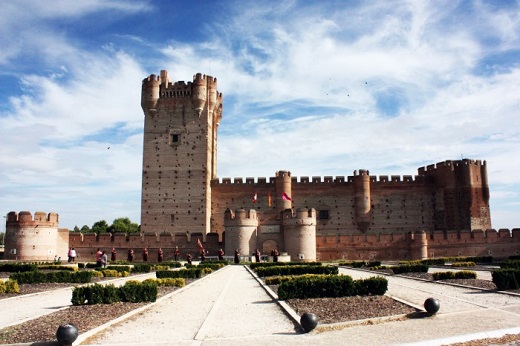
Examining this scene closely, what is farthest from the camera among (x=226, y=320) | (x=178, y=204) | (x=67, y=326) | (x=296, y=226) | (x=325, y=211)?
(x=325, y=211)

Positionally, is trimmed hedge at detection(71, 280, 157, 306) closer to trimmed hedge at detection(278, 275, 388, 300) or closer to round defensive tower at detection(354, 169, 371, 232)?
trimmed hedge at detection(278, 275, 388, 300)

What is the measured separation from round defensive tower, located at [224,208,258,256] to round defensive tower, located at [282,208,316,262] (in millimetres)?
2479

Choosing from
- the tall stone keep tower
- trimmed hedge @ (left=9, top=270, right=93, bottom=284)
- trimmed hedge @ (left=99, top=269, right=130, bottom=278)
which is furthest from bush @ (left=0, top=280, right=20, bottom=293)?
the tall stone keep tower

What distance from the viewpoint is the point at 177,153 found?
145 feet

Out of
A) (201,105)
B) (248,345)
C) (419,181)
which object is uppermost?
(201,105)

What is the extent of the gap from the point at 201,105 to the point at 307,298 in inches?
1376

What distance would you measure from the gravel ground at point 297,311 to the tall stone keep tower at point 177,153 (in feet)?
106

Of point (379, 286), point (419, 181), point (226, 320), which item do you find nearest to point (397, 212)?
point (419, 181)

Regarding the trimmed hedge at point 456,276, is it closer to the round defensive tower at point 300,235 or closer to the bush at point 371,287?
the bush at point 371,287

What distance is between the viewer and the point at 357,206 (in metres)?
45.5

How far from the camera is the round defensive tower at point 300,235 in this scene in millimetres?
Answer: 35031

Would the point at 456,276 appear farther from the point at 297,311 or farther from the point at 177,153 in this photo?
the point at 177,153

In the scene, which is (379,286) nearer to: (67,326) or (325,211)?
(67,326)

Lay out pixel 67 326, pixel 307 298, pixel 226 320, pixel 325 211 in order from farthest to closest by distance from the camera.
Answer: pixel 325 211, pixel 307 298, pixel 226 320, pixel 67 326
